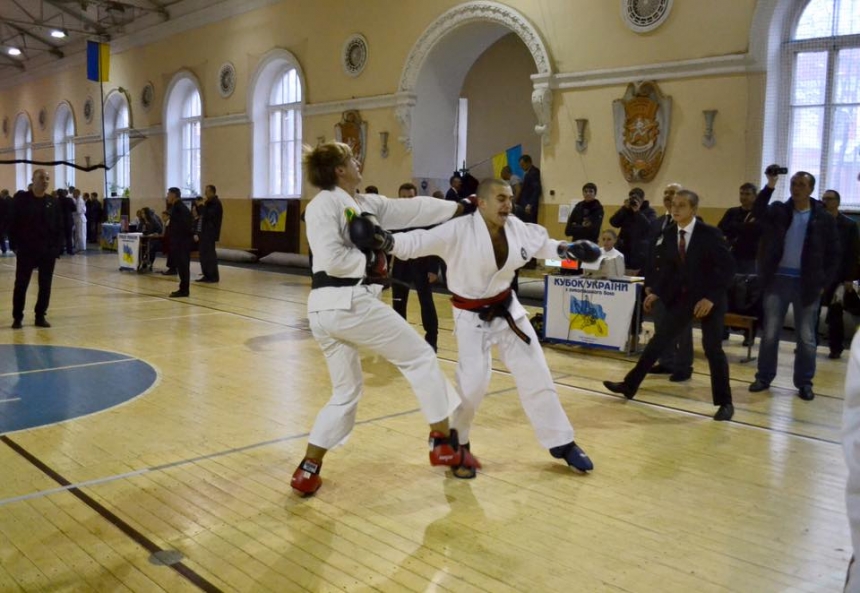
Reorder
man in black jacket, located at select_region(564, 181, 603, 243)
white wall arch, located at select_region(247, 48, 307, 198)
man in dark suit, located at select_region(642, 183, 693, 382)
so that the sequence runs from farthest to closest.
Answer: white wall arch, located at select_region(247, 48, 307, 198), man in black jacket, located at select_region(564, 181, 603, 243), man in dark suit, located at select_region(642, 183, 693, 382)

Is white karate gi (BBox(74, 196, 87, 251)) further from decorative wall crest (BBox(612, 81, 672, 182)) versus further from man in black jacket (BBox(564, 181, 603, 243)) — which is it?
man in black jacket (BBox(564, 181, 603, 243))

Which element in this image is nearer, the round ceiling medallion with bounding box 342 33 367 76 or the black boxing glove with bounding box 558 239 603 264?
the black boxing glove with bounding box 558 239 603 264

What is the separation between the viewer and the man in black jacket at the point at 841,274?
7172 mm

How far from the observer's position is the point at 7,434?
4875mm

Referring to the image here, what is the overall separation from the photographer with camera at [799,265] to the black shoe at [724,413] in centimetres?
99

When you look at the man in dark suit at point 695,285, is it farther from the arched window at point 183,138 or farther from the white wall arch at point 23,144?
the white wall arch at point 23,144

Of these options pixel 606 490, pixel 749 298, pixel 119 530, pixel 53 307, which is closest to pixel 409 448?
pixel 606 490

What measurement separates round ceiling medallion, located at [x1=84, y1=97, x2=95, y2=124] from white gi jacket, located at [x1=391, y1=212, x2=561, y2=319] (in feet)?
80.7

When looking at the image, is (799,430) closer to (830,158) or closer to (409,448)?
(409,448)

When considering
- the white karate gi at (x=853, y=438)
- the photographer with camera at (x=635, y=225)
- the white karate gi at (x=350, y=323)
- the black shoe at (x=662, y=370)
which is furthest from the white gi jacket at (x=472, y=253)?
the photographer with camera at (x=635, y=225)

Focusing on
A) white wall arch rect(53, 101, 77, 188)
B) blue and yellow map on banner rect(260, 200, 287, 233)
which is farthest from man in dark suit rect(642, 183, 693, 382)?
white wall arch rect(53, 101, 77, 188)

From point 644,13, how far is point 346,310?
376 inches

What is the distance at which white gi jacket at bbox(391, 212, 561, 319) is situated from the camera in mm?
4105

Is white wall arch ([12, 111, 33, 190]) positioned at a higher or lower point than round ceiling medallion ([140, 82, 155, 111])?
lower
